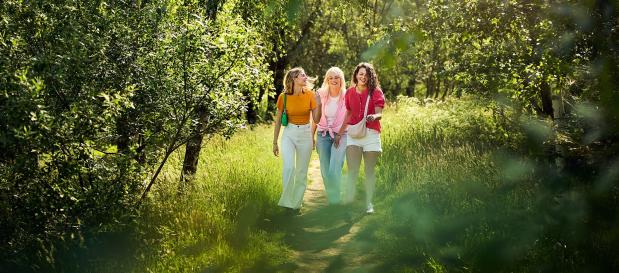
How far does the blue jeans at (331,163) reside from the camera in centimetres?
932

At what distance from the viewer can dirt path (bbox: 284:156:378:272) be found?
6367 mm

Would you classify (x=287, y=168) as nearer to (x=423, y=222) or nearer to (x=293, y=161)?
(x=293, y=161)

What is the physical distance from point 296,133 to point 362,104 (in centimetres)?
113

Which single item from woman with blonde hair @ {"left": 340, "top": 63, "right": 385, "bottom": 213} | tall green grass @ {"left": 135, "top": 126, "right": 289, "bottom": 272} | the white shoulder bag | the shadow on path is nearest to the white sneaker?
woman with blonde hair @ {"left": 340, "top": 63, "right": 385, "bottom": 213}

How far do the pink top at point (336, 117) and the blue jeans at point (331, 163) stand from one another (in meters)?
0.13

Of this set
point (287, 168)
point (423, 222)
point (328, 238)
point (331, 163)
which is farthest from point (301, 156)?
point (423, 222)

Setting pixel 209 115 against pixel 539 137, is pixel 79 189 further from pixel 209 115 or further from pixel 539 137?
pixel 539 137

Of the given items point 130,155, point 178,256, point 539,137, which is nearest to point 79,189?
point 130,155

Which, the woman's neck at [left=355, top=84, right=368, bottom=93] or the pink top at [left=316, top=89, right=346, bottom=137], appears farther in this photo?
the pink top at [left=316, top=89, right=346, bottom=137]

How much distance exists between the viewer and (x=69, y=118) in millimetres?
4688

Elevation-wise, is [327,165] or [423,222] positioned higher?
[327,165]

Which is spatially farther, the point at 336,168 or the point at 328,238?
the point at 336,168

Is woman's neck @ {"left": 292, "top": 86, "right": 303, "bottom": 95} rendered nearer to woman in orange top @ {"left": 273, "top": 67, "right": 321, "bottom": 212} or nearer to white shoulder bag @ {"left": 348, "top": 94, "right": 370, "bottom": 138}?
woman in orange top @ {"left": 273, "top": 67, "right": 321, "bottom": 212}

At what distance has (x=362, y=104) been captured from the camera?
8375 millimetres
